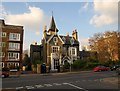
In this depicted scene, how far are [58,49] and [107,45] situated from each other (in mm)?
18673

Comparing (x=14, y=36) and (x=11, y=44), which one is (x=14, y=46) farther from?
(x=14, y=36)

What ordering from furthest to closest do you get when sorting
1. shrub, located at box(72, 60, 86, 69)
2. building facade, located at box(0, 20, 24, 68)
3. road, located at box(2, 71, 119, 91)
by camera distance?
1. building facade, located at box(0, 20, 24, 68)
2. shrub, located at box(72, 60, 86, 69)
3. road, located at box(2, 71, 119, 91)

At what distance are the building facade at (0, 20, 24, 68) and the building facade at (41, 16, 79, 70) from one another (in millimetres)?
7112

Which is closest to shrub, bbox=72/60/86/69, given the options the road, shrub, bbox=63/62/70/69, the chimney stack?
shrub, bbox=63/62/70/69

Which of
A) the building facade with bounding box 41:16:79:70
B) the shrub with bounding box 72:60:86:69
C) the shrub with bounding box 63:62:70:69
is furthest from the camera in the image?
the building facade with bounding box 41:16:79:70

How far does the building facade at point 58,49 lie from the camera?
57.3 m

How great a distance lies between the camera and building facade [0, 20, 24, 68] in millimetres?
56281

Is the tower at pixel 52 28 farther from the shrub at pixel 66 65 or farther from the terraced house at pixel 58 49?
the shrub at pixel 66 65

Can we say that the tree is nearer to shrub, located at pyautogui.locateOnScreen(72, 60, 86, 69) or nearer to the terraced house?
the terraced house

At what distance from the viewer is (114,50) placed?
2672 inches

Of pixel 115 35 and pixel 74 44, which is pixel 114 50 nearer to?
pixel 115 35

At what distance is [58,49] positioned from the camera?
58.9 meters

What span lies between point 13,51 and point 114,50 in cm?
3212

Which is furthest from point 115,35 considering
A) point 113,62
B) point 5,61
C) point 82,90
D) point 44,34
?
point 82,90
